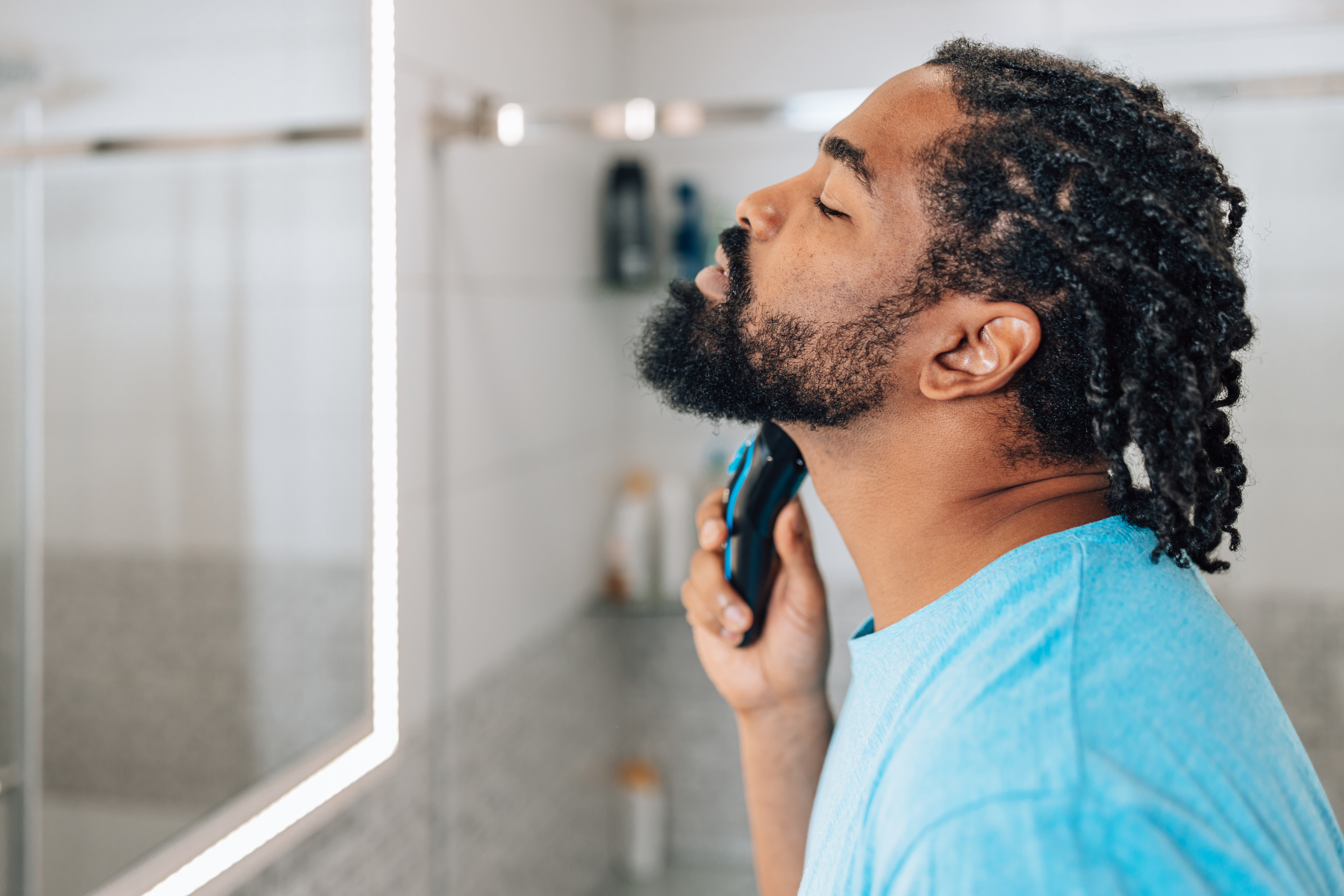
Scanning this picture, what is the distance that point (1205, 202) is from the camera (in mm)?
571

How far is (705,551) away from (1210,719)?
0.48 metres

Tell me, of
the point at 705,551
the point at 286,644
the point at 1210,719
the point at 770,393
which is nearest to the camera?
the point at 1210,719

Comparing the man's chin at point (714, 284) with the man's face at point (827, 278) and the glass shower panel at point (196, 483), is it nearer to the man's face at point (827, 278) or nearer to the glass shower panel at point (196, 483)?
the man's face at point (827, 278)

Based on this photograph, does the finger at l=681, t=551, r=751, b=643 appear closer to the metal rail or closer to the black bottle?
the metal rail

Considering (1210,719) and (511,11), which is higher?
(511,11)

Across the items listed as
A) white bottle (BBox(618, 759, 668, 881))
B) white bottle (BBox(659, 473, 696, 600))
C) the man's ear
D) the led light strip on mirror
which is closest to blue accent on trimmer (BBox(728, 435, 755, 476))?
the man's ear

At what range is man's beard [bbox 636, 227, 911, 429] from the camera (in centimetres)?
64

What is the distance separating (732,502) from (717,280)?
8.3 inches

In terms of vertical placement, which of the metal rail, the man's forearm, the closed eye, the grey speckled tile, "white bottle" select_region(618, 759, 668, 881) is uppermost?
the metal rail

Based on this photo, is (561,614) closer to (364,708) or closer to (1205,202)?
(364,708)

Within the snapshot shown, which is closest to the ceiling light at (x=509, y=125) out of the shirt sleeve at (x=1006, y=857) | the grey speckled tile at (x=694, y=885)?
the shirt sleeve at (x=1006, y=857)

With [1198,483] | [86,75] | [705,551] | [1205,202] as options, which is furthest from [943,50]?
[86,75]

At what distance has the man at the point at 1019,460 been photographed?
1.33ft

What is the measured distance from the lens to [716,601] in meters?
0.85
